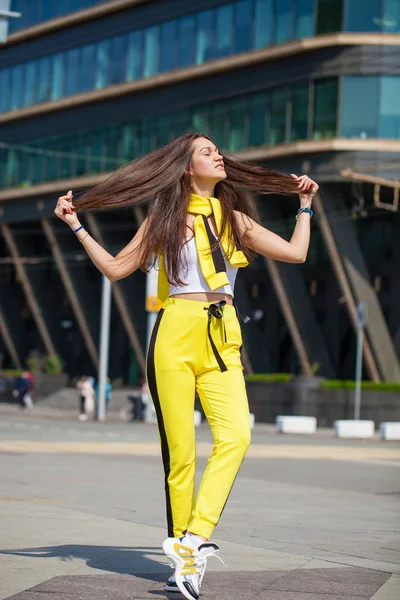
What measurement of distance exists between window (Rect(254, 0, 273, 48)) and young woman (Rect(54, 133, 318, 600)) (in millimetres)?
38521

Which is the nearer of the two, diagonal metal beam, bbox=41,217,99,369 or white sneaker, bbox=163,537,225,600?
white sneaker, bbox=163,537,225,600

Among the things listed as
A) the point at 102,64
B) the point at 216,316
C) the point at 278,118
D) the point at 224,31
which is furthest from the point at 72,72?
the point at 216,316

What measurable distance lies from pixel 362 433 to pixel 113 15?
2624 cm

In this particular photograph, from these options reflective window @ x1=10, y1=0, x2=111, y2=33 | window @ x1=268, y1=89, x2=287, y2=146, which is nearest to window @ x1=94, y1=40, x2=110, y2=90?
reflective window @ x1=10, y1=0, x2=111, y2=33

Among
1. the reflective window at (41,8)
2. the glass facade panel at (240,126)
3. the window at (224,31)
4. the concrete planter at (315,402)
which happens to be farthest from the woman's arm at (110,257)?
the reflective window at (41,8)

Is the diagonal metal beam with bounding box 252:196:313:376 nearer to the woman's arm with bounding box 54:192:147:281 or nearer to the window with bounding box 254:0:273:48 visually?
the window with bounding box 254:0:273:48

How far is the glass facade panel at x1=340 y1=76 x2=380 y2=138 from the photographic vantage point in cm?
4053

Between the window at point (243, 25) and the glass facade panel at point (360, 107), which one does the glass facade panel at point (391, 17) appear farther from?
the window at point (243, 25)

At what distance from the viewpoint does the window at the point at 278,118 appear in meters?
42.9

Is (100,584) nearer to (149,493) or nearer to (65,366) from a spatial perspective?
(149,493)

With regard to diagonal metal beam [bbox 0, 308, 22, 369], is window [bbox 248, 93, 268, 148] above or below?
above

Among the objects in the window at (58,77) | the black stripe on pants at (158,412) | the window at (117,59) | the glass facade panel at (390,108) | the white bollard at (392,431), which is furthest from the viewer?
the window at (58,77)

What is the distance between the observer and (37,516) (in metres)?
8.64

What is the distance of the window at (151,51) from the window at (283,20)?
7.28 metres
